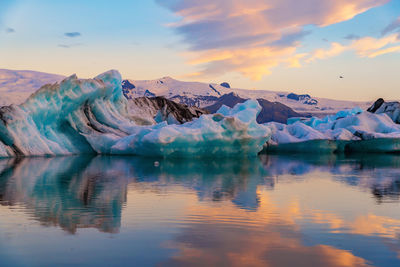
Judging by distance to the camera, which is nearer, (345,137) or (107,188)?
(107,188)

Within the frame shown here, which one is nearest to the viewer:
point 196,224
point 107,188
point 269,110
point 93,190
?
point 196,224

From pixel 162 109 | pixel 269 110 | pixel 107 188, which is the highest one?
pixel 269 110

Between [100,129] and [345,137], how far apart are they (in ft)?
51.4

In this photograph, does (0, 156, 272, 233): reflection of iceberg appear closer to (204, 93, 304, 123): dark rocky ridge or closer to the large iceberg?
the large iceberg

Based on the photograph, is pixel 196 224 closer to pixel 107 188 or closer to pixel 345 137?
A: pixel 107 188

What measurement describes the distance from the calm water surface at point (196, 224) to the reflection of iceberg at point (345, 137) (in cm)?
2031

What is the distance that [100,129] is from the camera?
2573 centimetres

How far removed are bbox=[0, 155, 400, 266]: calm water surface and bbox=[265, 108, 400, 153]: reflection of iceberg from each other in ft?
66.6

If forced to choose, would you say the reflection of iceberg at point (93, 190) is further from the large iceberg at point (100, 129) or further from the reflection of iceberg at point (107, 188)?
the large iceberg at point (100, 129)

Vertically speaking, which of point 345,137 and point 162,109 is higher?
point 162,109

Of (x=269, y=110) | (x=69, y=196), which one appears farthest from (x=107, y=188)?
(x=269, y=110)

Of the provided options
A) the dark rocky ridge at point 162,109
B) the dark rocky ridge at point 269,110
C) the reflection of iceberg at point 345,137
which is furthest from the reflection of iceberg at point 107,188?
the dark rocky ridge at point 269,110

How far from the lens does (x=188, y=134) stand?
70.0 ft

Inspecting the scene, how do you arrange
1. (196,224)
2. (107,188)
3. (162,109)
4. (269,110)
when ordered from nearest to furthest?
(196,224) → (107,188) → (162,109) → (269,110)
